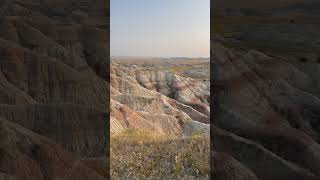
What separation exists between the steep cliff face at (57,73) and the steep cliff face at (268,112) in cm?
135

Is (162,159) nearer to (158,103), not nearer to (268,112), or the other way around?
(268,112)

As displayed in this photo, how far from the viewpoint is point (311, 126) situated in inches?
220

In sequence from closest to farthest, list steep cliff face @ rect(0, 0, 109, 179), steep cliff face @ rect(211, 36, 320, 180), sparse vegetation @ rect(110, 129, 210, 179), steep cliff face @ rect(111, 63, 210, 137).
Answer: steep cliff face @ rect(211, 36, 320, 180)
steep cliff face @ rect(0, 0, 109, 179)
sparse vegetation @ rect(110, 129, 210, 179)
steep cliff face @ rect(111, 63, 210, 137)

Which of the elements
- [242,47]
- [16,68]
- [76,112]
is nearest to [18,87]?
[16,68]

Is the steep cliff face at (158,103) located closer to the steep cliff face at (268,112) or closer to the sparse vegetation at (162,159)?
the sparse vegetation at (162,159)

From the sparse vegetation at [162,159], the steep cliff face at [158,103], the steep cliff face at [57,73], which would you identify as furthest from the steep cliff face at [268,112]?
the steep cliff face at [158,103]

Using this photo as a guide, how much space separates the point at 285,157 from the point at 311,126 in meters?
0.47

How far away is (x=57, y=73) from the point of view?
5.71 m

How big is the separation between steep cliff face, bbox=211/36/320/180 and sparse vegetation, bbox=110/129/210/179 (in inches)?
176

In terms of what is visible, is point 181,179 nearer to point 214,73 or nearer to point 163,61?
point 214,73

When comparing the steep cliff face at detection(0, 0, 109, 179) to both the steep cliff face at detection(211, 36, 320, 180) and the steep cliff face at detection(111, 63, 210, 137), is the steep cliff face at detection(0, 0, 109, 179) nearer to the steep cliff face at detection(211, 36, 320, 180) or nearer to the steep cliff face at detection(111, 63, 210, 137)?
the steep cliff face at detection(211, 36, 320, 180)

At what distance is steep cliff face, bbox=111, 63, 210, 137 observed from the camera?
61.3 feet

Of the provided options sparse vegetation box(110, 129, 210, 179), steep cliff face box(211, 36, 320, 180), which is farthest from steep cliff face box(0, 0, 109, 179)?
sparse vegetation box(110, 129, 210, 179)

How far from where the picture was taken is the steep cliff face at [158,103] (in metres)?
18.7
